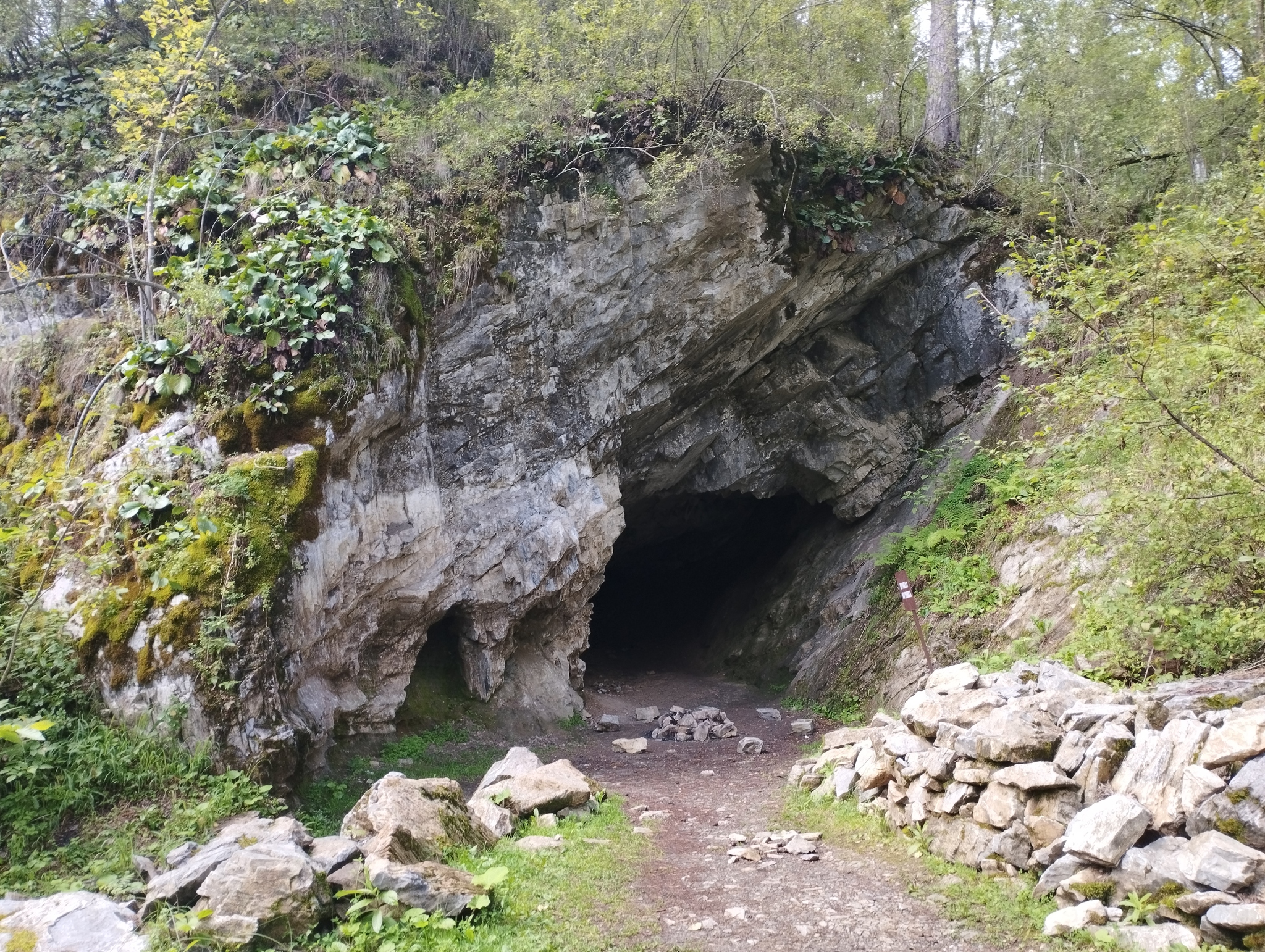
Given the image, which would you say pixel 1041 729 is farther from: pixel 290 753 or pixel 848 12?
pixel 848 12

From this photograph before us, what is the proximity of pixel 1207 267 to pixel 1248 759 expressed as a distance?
5.23 meters

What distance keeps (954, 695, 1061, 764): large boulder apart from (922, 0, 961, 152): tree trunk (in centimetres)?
1208

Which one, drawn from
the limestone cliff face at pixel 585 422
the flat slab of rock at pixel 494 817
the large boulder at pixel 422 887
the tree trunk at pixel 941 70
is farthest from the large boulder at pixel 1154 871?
the tree trunk at pixel 941 70

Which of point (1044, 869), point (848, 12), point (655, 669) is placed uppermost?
point (848, 12)

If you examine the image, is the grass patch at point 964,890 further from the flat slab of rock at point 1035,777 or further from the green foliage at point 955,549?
the green foliage at point 955,549

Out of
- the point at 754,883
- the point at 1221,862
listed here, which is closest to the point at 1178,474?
the point at 1221,862

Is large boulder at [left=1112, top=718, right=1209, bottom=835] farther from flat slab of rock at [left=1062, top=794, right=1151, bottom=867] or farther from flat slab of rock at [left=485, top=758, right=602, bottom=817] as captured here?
flat slab of rock at [left=485, top=758, right=602, bottom=817]

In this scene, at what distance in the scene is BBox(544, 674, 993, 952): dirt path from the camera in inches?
173

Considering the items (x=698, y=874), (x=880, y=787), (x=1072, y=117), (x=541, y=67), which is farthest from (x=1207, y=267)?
(x=541, y=67)

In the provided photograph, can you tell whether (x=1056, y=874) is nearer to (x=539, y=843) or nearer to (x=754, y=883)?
(x=754, y=883)

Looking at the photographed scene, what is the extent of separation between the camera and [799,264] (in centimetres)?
1249

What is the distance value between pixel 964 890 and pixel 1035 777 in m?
0.84

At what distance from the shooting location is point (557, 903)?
16.1ft

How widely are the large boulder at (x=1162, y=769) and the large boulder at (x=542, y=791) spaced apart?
436 cm
